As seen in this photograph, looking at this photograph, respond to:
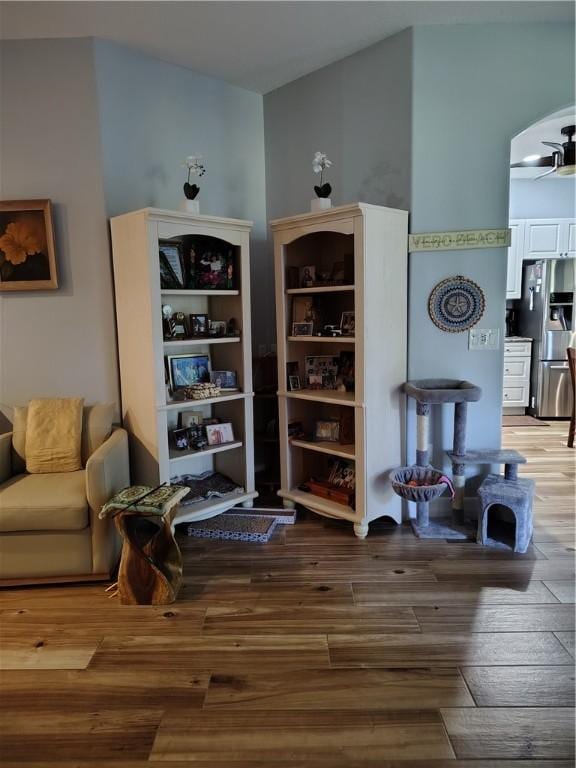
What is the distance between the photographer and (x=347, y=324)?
3438mm

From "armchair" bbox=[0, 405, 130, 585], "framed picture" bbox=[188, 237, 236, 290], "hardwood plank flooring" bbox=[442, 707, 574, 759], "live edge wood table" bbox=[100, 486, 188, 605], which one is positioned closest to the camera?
"hardwood plank flooring" bbox=[442, 707, 574, 759]

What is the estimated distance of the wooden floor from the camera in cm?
175

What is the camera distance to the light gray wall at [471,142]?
10.3ft

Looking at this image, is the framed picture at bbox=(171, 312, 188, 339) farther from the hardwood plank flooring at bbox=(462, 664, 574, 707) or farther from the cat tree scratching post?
the hardwood plank flooring at bbox=(462, 664, 574, 707)

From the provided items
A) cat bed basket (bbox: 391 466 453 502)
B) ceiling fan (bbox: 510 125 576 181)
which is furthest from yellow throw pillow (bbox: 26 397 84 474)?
ceiling fan (bbox: 510 125 576 181)

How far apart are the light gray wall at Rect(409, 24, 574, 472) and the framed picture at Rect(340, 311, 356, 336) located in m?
0.37

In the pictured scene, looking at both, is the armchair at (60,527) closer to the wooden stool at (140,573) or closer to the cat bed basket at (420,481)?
the wooden stool at (140,573)

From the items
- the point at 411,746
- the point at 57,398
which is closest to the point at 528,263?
the point at 57,398

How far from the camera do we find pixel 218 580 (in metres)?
2.79

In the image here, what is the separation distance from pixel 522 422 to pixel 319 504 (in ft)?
12.1

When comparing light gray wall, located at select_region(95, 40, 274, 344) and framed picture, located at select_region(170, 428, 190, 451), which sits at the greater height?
light gray wall, located at select_region(95, 40, 274, 344)

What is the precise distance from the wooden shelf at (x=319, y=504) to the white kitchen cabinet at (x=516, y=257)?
4242mm

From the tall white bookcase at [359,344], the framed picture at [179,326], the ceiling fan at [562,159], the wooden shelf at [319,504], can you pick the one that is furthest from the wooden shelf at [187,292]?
the ceiling fan at [562,159]

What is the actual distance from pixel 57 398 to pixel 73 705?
1.85m
